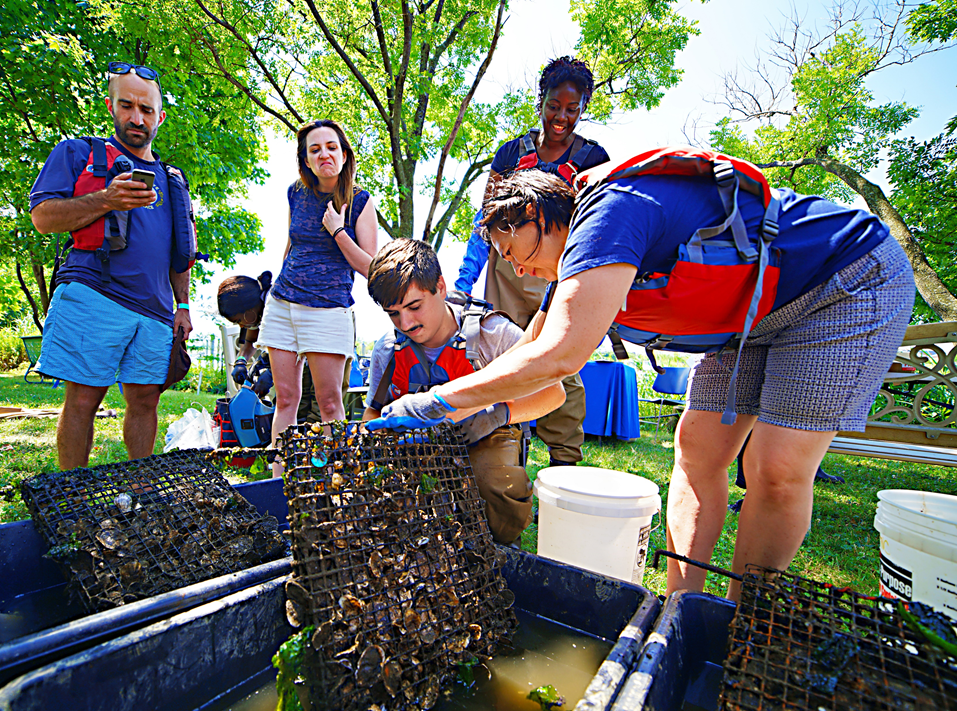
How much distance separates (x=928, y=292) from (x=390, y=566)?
38.5 feet

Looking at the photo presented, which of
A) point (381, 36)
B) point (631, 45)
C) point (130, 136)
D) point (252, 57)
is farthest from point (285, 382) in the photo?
point (631, 45)

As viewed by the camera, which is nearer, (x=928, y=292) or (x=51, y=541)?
(x=51, y=541)

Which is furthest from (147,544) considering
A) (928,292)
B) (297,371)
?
(928,292)

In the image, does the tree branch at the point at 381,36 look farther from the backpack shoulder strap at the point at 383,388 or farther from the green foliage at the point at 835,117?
the green foliage at the point at 835,117

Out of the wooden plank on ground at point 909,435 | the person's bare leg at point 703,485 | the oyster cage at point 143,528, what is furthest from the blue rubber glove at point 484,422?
the wooden plank on ground at point 909,435

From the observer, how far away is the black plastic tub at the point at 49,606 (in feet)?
2.82

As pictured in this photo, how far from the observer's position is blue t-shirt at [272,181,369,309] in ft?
8.58

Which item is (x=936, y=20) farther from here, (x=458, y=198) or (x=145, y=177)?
(x=145, y=177)

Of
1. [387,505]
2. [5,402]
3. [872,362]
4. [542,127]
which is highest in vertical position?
[542,127]

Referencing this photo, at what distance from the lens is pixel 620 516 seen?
1.61m

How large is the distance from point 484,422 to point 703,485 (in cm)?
80

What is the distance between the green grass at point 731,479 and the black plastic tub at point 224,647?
2.73ft

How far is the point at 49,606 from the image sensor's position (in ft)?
4.67

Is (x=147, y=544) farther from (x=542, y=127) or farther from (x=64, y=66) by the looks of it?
(x=64, y=66)
